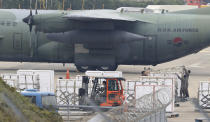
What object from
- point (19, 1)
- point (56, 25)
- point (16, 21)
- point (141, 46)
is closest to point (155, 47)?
point (141, 46)

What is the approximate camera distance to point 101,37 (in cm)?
3022

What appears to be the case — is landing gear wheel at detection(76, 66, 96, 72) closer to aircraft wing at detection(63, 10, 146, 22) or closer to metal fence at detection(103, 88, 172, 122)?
aircraft wing at detection(63, 10, 146, 22)

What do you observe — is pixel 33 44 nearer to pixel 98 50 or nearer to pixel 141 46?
pixel 98 50

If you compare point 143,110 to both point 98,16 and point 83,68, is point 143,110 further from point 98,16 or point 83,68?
point 83,68

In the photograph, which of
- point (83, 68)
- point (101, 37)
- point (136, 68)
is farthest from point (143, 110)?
point (136, 68)

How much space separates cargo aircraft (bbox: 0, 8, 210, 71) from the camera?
98.7 ft

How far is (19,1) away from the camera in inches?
2485

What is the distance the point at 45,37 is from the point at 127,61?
510 cm

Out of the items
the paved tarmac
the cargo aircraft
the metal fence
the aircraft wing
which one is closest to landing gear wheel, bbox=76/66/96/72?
the cargo aircraft

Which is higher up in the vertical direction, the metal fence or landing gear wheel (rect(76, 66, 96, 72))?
the metal fence

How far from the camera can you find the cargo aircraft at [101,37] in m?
30.1

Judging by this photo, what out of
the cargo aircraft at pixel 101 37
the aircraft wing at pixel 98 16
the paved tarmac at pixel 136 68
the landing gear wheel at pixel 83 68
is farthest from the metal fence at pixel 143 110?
the landing gear wheel at pixel 83 68

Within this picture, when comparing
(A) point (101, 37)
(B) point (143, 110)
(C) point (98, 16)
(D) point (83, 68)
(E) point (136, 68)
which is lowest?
(E) point (136, 68)

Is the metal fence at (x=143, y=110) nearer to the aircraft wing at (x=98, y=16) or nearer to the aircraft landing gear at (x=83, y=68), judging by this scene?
the aircraft wing at (x=98, y=16)
